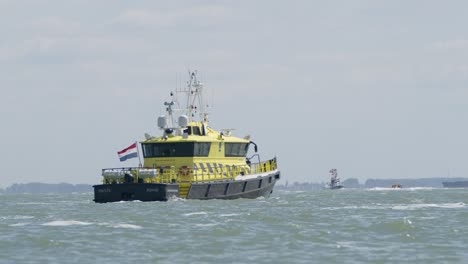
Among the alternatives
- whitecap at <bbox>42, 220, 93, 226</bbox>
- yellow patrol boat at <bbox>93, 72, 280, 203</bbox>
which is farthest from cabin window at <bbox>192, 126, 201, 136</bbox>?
whitecap at <bbox>42, 220, 93, 226</bbox>

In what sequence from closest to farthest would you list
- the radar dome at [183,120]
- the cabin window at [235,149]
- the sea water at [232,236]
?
the sea water at [232,236] → the radar dome at [183,120] → the cabin window at [235,149]

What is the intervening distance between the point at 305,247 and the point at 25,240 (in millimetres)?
9460

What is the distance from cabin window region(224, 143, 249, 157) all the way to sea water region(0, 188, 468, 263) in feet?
49.2

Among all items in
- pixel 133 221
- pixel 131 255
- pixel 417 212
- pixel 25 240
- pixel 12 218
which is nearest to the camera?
pixel 131 255

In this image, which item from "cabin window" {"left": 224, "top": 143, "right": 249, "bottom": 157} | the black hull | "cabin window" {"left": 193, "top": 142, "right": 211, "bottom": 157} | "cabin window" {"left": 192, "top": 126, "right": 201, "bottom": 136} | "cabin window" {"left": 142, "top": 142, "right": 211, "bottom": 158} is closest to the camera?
the black hull

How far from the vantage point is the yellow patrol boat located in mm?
58625

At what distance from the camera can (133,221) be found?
43.0 meters

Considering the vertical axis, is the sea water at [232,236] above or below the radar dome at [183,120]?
below

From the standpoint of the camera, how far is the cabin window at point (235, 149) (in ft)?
216

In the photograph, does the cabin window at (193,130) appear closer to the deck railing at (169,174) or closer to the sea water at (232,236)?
the deck railing at (169,174)

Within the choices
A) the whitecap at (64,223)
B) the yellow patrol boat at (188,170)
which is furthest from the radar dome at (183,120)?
the whitecap at (64,223)

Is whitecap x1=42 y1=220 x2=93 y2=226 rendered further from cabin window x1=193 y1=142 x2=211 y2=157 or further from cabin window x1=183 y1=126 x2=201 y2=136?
cabin window x1=183 y1=126 x2=201 y2=136

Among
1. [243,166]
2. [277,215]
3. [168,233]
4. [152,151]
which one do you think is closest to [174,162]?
[152,151]

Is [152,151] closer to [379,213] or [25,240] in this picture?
[379,213]
